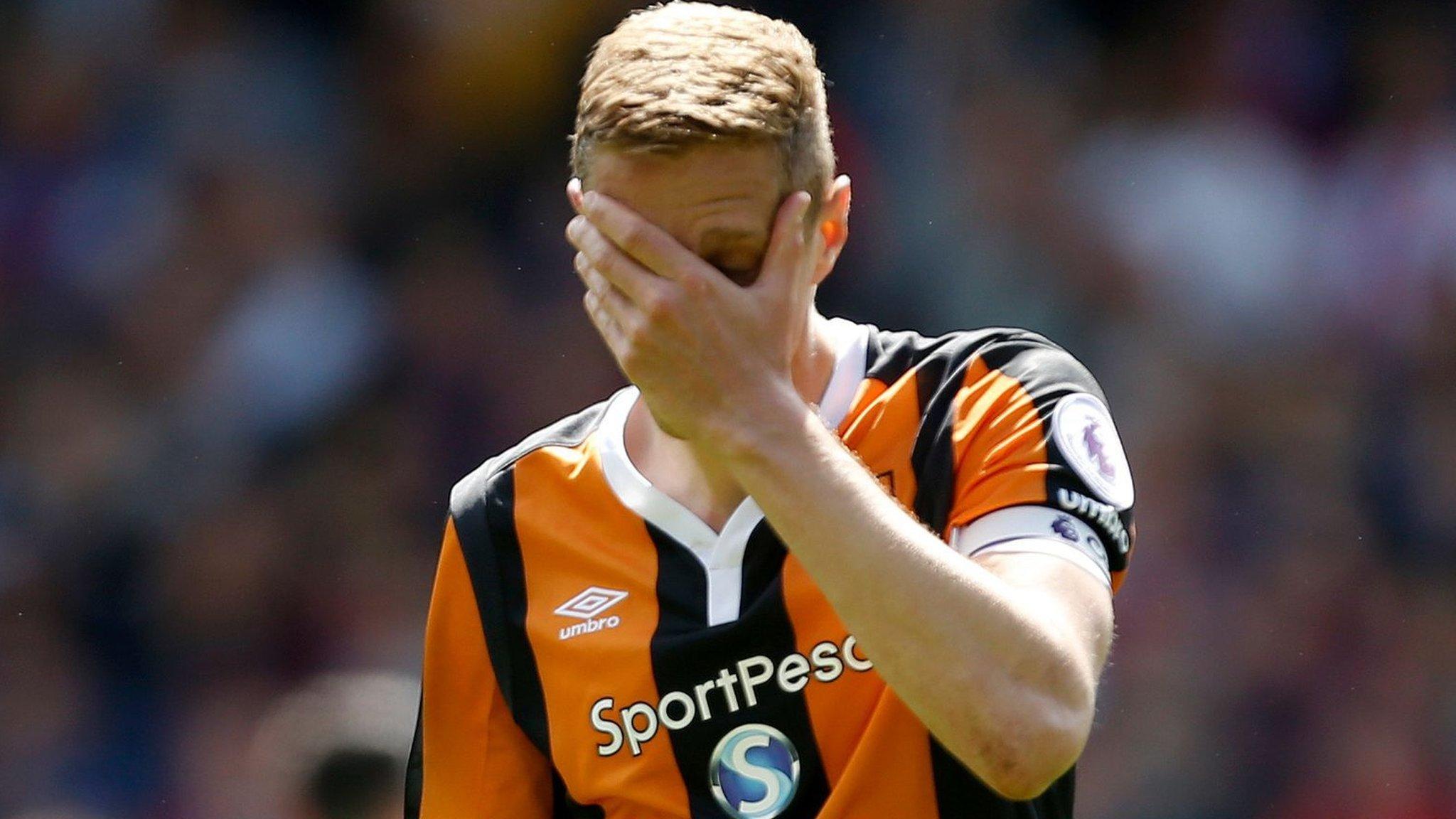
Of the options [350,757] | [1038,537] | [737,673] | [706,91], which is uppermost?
[706,91]

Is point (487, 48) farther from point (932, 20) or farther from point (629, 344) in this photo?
point (629, 344)

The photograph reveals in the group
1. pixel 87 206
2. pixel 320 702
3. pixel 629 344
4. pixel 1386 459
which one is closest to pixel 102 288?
pixel 87 206

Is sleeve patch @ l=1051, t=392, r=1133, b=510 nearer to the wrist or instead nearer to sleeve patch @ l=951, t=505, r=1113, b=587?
sleeve patch @ l=951, t=505, r=1113, b=587

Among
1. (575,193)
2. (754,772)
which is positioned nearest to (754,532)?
(754,772)

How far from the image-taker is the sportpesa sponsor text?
7.50 ft

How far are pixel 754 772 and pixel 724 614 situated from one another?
0.71 ft

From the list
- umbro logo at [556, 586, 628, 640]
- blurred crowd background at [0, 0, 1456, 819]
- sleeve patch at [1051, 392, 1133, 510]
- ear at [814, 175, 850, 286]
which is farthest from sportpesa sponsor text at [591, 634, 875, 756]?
blurred crowd background at [0, 0, 1456, 819]

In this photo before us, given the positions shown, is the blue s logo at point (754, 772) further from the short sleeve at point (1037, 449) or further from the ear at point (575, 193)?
the ear at point (575, 193)

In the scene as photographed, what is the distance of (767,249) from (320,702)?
8.59 ft

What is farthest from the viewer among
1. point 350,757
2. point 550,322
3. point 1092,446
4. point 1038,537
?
point 550,322

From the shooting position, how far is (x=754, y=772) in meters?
2.31

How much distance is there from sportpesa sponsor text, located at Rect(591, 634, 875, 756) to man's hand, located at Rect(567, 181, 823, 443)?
42cm

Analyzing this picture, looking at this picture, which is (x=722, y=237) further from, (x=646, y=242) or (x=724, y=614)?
(x=724, y=614)

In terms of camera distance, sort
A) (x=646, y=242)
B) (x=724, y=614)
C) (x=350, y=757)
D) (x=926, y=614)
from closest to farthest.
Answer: (x=926, y=614) < (x=646, y=242) < (x=724, y=614) < (x=350, y=757)
